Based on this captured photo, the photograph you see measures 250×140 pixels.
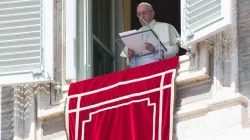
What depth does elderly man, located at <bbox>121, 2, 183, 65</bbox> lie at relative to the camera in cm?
1702

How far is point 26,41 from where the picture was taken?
17.2m

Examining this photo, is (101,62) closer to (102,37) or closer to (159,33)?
(102,37)

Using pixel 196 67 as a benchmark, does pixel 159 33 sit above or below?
above

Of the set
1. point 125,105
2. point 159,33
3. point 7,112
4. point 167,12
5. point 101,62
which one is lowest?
point 7,112

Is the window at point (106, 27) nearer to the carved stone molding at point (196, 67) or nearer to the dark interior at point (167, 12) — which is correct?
the carved stone molding at point (196, 67)

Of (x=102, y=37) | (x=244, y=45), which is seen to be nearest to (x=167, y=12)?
(x=102, y=37)

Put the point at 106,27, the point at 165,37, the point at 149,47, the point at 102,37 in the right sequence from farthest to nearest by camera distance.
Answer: the point at 106,27 → the point at 102,37 → the point at 165,37 → the point at 149,47

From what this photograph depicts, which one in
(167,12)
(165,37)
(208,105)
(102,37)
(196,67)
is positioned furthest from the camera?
(167,12)

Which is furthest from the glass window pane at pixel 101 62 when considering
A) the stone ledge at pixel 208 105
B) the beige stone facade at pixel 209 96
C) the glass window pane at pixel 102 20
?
the stone ledge at pixel 208 105

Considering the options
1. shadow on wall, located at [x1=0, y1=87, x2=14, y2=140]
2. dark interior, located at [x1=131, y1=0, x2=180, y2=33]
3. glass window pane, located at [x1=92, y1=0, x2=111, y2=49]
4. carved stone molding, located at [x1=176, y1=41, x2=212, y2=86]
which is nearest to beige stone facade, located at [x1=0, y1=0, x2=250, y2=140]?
carved stone molding, located at [x1=176, y1=41, x2=212, y2=86]

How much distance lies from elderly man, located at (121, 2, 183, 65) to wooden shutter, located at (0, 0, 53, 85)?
2.33 feet

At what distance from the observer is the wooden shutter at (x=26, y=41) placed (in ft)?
55.8

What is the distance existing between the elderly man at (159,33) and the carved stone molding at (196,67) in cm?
52

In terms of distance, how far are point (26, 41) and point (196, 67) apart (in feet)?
5.40
